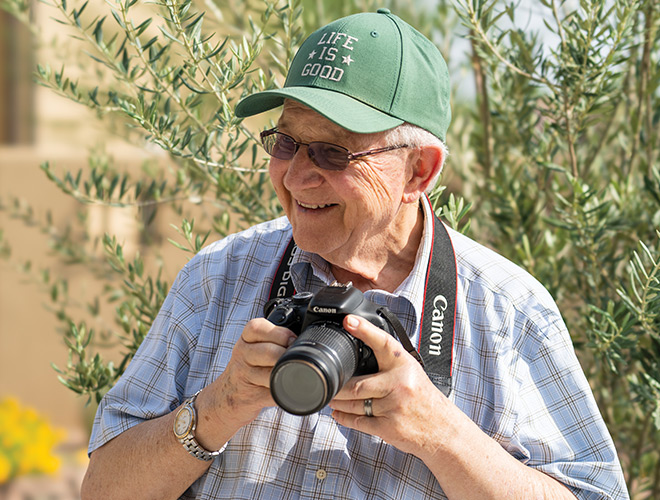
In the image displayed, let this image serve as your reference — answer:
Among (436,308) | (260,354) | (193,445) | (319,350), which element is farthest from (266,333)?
(436,308)

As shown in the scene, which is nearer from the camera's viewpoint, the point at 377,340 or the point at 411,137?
the point at 377,340

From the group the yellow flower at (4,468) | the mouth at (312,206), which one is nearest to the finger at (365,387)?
the mouth at (312,206)

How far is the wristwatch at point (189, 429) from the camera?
5.65 ft

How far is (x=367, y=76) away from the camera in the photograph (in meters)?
1.85

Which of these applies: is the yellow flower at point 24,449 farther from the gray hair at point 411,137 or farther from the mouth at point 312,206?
the gray hair at point 411,137

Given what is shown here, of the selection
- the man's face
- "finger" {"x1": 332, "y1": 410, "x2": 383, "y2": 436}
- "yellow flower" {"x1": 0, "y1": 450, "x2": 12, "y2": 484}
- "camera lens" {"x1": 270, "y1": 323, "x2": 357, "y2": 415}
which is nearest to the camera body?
"camera lens" {"x1": 270, "y1": 323, "x2": 357, "y2": 415}

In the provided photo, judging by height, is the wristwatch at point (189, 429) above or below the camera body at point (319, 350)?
below

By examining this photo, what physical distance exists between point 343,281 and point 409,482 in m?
0.55

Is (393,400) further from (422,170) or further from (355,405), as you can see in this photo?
(422,170)

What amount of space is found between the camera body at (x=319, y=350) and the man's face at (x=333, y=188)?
0.77 feet

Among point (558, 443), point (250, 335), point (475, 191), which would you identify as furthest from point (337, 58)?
point (475, 191)

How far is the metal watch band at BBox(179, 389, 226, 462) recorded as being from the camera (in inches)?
67.8

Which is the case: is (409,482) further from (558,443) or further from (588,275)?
(588,275)

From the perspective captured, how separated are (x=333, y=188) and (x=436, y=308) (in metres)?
0.38
